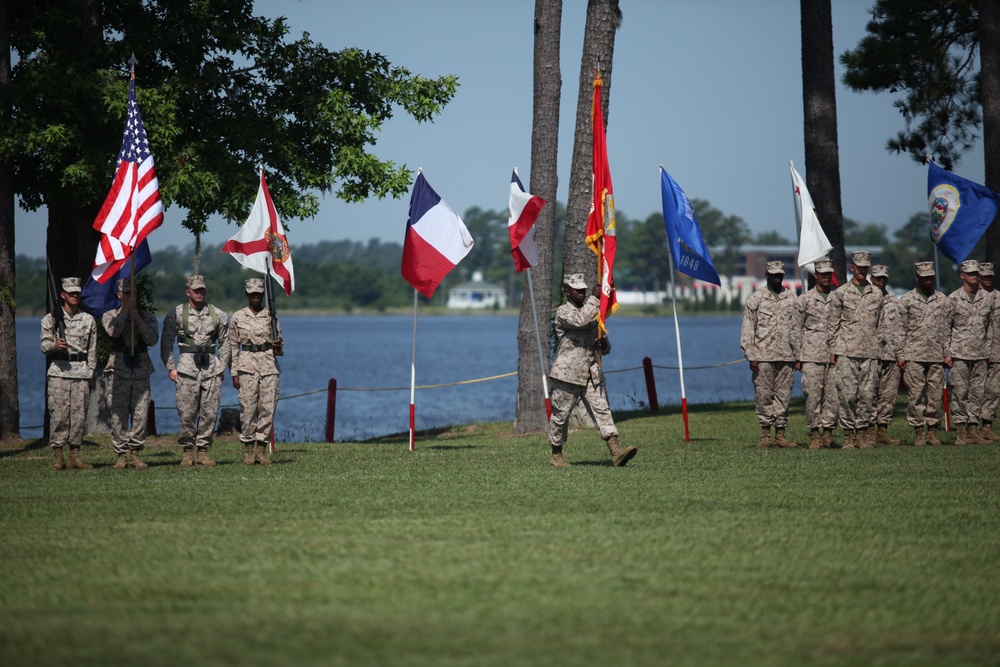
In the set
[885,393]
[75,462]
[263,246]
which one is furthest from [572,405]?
[75,462]

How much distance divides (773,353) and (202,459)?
6904 millimetres

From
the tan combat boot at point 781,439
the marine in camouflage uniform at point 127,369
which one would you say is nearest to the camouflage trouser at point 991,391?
the tan combat boot at point 781,439

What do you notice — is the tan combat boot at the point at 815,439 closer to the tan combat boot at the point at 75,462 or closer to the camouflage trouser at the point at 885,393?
the camouflage trouser at the point at 885,393

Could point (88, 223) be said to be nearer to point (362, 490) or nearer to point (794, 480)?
point (362, 490)

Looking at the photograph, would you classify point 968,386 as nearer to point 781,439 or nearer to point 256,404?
point 781,439

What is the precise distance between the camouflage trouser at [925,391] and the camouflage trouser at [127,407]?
9.35 m

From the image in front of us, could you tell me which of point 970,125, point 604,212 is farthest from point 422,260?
point 970,125

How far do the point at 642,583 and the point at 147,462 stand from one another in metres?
8.87

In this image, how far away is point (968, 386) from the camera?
15078 mm

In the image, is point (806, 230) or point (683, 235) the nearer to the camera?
point (683, 235)

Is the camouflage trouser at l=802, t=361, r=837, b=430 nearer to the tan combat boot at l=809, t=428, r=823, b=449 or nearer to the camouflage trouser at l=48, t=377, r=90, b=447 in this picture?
the tan combat boot at l=809, t=428, r=823, b=449

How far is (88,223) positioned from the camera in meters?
18.6

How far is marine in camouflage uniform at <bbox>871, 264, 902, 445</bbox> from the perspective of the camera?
14943 millimetres

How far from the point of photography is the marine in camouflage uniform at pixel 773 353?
1462 cm
